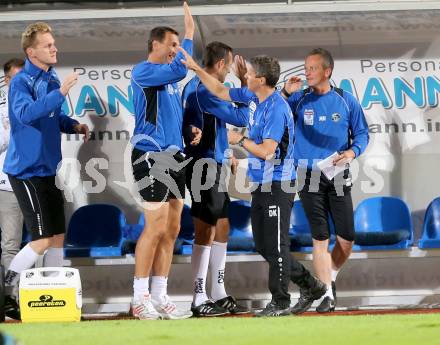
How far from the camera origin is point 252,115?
313 inches

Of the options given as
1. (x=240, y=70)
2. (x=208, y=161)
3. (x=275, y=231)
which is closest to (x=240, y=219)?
(x=208, y=161)

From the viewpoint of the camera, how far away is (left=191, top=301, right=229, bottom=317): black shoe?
8531 millimetres

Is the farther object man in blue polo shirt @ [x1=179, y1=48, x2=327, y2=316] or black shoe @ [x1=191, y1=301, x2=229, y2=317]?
black shoe @ [x1=191, y1=301, x2=229, y2=317]

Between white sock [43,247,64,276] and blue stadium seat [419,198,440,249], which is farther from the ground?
blue stadium seat [419,198,440,249]

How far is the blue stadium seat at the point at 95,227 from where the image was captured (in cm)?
976

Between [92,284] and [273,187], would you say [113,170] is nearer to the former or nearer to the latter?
[92,284]

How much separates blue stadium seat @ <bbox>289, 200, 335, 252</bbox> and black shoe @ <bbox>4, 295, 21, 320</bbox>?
2.37m

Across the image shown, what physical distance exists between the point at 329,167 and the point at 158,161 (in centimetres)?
154

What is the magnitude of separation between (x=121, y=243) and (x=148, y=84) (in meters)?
1.85

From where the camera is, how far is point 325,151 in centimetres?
881

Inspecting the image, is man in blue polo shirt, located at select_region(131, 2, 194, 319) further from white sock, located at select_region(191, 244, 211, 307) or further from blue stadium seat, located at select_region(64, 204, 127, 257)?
blue stadium seat, located at select_region(64, 204, 127, 257)

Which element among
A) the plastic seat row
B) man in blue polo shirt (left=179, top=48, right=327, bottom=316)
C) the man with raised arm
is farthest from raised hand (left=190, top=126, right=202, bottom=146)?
the plastic seat row

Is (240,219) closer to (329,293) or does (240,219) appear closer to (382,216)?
(382,216)

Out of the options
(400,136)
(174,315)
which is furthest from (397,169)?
(174,315)
